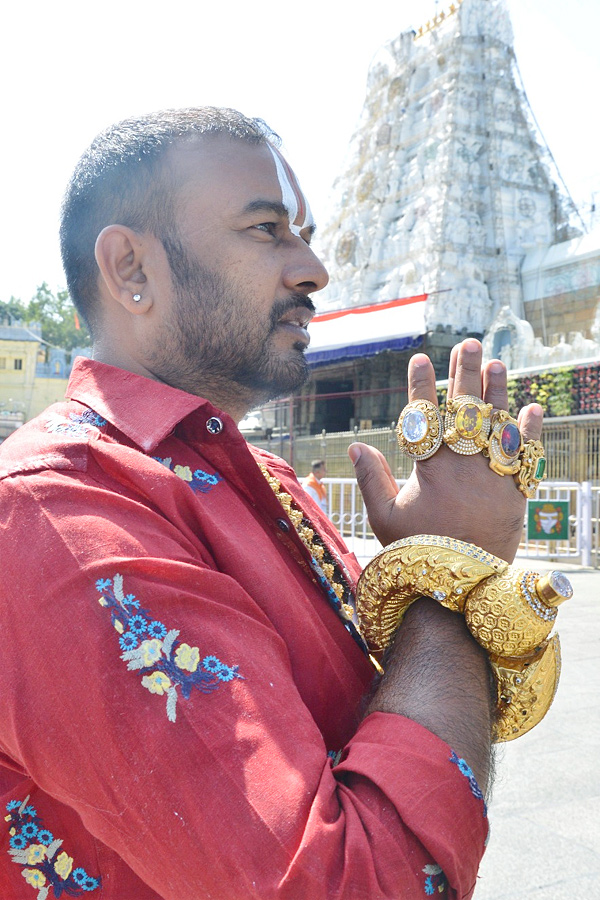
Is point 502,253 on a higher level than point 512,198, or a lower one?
lower

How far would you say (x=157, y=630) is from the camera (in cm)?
80

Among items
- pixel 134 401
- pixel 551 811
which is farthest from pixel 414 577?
pixel 551 811

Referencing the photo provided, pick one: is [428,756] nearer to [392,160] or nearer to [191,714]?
[191,714]

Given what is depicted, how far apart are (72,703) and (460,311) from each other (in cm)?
2197

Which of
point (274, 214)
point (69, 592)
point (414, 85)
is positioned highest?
point (414, 85)

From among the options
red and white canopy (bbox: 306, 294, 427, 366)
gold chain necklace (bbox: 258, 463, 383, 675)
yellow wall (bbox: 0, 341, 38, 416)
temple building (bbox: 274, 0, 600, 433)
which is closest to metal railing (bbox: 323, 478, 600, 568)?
temple building (bbox: 274, 0, 600, 433)

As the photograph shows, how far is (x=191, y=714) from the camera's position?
758 millimetres

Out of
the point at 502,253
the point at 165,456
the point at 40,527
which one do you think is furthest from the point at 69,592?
the point at 502,253

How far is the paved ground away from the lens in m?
2.43

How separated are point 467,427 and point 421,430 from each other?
75 mm

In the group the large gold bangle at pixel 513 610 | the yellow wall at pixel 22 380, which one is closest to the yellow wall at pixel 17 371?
the yellow wall at pixel 22 380

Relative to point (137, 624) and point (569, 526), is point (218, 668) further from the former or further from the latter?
point (569, 526)

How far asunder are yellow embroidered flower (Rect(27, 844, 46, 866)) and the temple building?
1798 cm

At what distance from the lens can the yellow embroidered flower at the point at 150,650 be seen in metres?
0.77
